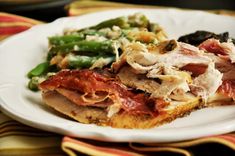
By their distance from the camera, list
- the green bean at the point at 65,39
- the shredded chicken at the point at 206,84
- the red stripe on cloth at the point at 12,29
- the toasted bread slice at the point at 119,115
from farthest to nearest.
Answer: the red stripe on cloth at the point at 12,29, the green bean at the point at 65,39, the shredded chicken at the point at 206,84, the toasted bread slice at the point at 119,115

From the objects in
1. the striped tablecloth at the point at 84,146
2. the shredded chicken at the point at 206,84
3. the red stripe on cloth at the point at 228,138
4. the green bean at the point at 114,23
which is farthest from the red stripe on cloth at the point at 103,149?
the green bean at the point at 114,23

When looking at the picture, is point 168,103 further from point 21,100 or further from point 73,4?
point 73,4

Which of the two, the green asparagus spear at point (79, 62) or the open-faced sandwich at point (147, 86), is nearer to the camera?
the open-faced sandwich at point (147, 86)

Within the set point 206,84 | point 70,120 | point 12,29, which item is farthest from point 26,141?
point 12,29

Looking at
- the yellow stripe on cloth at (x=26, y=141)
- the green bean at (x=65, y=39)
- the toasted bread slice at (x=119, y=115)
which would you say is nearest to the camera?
the yellow stripe on cloth at (x=26, y=141)

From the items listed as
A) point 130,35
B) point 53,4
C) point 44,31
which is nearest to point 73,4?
point 53,4

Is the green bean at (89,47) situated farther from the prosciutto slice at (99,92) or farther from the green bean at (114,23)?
the prosciutto slice at (99,92)

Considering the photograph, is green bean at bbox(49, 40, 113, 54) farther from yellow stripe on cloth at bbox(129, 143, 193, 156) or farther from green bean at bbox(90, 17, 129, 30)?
yellow stripe on cloth at bbox(129, 143, 193, 156)
